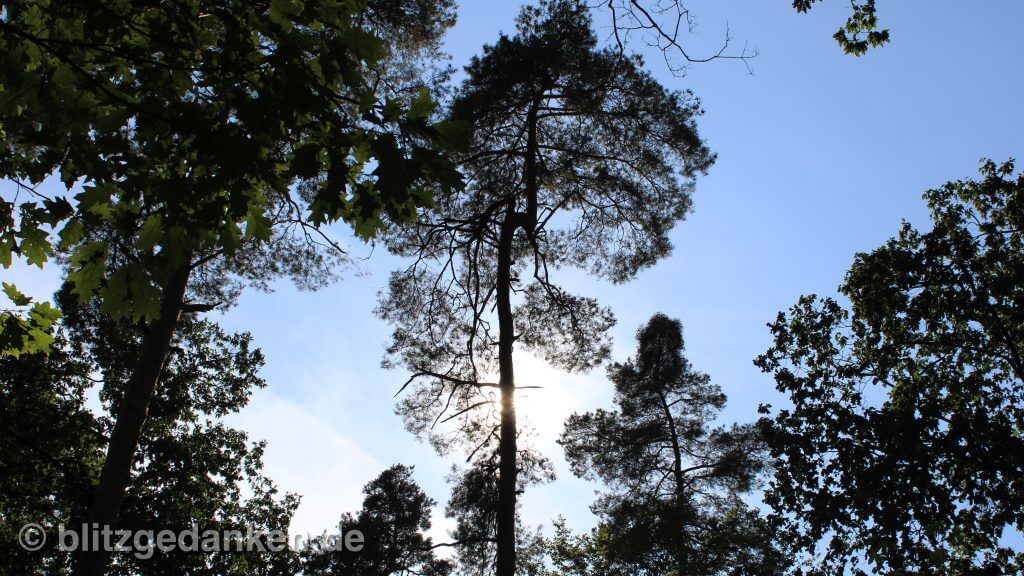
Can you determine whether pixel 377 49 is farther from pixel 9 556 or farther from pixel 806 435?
pixel 9 556

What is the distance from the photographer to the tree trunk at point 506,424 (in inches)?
324

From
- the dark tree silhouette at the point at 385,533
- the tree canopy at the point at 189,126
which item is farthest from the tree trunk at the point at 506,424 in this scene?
the dark tree silhouette at the point at 385,533

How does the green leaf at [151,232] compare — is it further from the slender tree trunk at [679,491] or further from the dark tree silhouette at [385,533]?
the dark tree silhouette at [385,533]

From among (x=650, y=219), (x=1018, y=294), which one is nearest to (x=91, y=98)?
(x=650, y=219)

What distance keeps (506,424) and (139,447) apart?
13.9m

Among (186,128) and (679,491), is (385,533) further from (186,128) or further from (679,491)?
(186,128)

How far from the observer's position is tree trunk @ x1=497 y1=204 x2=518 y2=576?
8.24 metres

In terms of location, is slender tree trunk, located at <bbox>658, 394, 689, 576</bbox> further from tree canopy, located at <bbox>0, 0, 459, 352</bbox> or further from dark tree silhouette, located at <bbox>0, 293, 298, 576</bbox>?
tree canopy, located at <bbox>0, 0, 459, 352</bbox>

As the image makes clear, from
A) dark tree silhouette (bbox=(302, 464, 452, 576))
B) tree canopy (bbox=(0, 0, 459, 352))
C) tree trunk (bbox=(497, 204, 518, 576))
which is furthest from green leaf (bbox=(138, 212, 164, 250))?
dark tree silhouette (bbox=(302, 464, 452, 576))

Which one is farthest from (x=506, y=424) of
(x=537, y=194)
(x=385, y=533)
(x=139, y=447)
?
(x=385, y=533)

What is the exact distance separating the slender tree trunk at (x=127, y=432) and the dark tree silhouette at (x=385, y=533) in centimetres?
2369

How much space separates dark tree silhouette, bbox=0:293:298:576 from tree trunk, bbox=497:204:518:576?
10390 millimetres

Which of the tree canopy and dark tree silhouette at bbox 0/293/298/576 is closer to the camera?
the tree canopy

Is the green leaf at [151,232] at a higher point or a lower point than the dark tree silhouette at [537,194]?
lower
